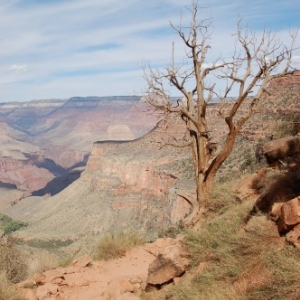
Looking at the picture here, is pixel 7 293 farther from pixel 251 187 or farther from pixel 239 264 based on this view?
pixel 251 187

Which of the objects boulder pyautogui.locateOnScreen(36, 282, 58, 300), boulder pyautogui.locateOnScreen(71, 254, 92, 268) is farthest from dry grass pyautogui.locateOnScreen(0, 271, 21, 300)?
boulder pyautogui.locateOnScreen(71, 254, 92, 268)

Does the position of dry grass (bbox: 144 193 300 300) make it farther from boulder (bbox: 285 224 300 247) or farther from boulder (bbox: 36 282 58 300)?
boulder (bbox: 36 282 58 300)

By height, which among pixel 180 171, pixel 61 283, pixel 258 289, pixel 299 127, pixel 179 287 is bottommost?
pixel 180 171

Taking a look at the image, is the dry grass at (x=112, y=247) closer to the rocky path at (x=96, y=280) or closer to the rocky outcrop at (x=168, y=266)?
the rocky path at (x=96, y=280)

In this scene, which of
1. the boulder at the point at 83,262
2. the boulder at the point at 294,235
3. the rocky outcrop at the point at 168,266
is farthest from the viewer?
the boulder at the point at 83,262

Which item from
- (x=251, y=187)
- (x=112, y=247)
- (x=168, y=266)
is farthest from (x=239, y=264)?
(x=112, y=247)

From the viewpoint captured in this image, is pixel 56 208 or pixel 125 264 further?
pixel 56 208

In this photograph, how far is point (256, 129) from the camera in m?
37.7

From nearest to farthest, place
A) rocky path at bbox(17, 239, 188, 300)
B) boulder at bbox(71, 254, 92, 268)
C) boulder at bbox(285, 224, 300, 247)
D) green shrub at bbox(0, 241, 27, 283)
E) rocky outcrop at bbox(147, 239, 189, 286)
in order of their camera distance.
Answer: boulder at bbox(285, 224, 300, 247) < rocky outcrop at bbox(147, 239, 189, 286) < rocky path at bbox(17, 239, 188, 300) < boulder at bbox(71, 254, 92, 268) < green shrub at bbox(0, 241, 27, 283)

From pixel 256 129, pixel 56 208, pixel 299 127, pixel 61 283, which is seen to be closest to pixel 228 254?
pixel 61 283

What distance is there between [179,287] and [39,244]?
48717mm

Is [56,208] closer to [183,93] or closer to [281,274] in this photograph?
[183,93]

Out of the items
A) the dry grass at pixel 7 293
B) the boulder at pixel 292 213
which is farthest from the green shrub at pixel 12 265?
the boulder at pixel 292 213

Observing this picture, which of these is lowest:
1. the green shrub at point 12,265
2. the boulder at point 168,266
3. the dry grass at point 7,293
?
the green shrub at point 12,265
